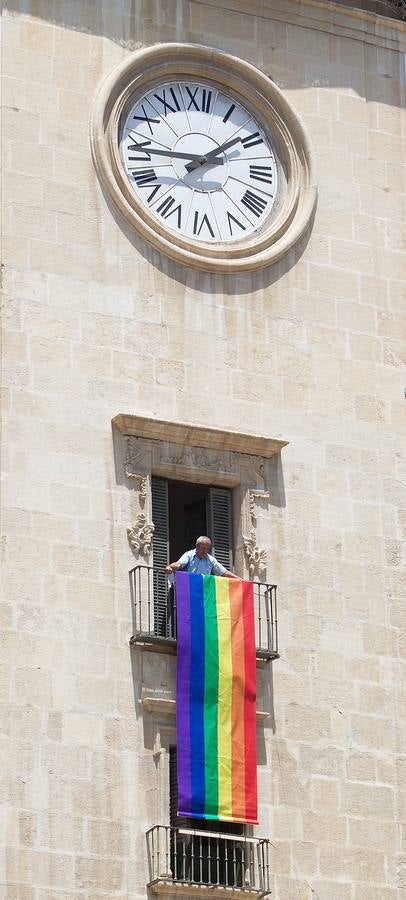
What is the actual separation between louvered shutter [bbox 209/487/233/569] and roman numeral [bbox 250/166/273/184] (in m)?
3.98

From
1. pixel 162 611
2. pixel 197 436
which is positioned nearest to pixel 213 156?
pixel 197 436

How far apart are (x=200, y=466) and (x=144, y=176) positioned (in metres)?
3.59

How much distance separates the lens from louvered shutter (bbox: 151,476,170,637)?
95.6ft

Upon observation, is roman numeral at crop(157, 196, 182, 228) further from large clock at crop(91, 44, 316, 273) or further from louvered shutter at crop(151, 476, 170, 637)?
louvered shutter at crop(151, 476, 170, 637)

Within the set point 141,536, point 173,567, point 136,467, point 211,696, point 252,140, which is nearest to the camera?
point 211,696

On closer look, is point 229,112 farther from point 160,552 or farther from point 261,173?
point 160,552

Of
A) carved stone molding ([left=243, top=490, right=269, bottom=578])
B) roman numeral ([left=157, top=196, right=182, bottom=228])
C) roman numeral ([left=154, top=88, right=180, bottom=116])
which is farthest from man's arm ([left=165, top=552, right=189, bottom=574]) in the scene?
roman numeral ([left=154, top=88, right=180, bottom=116])

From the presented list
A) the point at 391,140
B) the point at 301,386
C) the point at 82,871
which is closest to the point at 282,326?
the point at 301,386

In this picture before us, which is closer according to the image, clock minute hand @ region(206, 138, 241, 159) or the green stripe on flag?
the green stripe on flag

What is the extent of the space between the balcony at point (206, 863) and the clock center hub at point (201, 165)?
7719 millimetres

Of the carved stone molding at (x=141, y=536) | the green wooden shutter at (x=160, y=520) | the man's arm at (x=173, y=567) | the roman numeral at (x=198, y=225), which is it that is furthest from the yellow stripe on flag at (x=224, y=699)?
the roman numeral at (x=198, y=225)

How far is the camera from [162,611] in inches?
1150

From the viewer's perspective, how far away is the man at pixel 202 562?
29.2 meters

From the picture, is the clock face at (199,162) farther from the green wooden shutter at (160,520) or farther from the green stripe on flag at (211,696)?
the green stripe on flag at (211,696)
